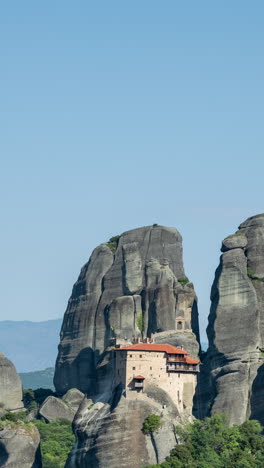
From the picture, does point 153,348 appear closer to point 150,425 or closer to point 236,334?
point 150,425

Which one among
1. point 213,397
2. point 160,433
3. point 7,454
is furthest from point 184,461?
point 7,454

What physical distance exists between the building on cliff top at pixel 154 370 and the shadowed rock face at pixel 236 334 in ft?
12.4

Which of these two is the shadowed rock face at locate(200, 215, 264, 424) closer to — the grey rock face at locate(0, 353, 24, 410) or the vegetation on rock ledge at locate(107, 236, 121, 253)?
the vegetation on rock ledge at locate(107, 236, 121, 253)

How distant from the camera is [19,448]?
153m

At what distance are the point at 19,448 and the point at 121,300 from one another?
25294mm

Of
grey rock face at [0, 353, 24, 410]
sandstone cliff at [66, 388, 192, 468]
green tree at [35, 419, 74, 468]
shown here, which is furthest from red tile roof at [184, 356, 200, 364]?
grey rock face at [0, 353, 24, 410]

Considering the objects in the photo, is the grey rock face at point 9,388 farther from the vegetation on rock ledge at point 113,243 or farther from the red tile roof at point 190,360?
the red tile roof at point 190,360

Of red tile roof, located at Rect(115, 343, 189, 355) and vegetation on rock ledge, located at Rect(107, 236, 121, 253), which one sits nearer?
red tile roof, located at Rect(115, 343, 189, 355)

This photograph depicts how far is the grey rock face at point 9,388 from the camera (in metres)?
183

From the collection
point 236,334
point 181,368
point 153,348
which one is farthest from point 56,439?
point 236,334

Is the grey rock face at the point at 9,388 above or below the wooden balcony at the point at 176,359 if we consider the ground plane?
above

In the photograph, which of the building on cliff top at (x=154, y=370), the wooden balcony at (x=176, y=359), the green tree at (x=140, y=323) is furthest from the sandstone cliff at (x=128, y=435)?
the green tree at (x=140, y=323)

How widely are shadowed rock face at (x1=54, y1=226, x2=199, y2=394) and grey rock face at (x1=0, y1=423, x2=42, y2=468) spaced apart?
32.2 feet

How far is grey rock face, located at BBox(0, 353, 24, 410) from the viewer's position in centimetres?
18275
